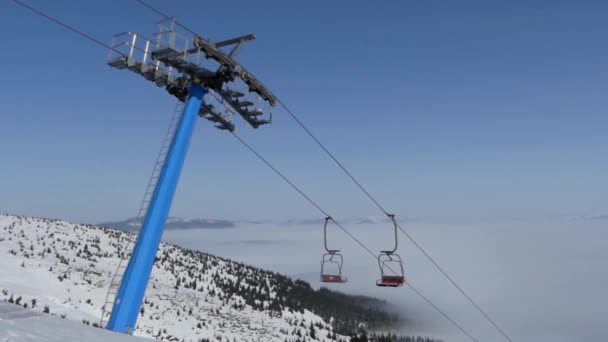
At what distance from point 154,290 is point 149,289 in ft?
2.23

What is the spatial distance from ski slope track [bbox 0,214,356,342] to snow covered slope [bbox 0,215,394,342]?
10cm

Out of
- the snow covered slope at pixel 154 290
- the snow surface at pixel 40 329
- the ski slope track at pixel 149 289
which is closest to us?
the snow surface at pixel 40 329

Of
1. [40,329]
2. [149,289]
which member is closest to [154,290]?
[149,289]

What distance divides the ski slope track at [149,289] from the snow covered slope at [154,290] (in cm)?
10

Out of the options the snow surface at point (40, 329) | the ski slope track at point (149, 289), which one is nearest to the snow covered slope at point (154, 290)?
the ski slope track at point (149, 289)

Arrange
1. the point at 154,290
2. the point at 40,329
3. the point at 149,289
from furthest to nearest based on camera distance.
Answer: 1. the point at 149,289
2. the point at 154,290
3. the point at 40,329

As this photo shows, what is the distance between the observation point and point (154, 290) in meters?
51.2

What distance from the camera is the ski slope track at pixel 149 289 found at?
37.7 meters

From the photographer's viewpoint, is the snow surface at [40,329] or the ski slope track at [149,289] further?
the ski slope track at [149,289]

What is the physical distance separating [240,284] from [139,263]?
63955mm

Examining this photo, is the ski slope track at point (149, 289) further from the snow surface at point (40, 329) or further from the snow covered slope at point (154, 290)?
the snow surface at point (40, 329)

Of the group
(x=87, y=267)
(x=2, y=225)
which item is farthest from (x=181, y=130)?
(x=2, y=225)

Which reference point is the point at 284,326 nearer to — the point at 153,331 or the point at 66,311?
the point at 153,331

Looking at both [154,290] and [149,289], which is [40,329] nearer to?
[154,290]
